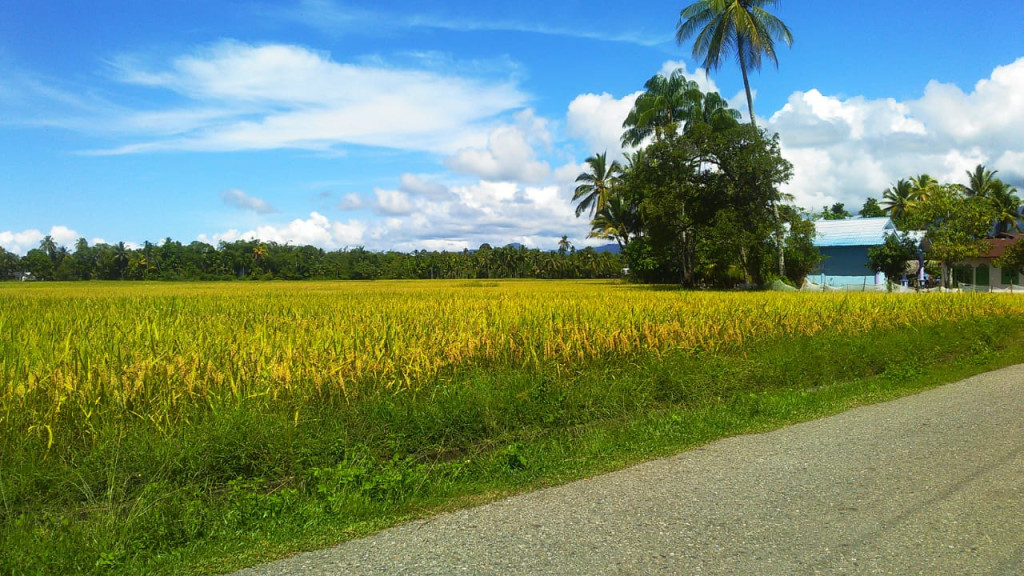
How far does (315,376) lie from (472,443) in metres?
1.79

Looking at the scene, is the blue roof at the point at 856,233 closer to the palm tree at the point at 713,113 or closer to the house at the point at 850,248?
the house at the point at 850,248

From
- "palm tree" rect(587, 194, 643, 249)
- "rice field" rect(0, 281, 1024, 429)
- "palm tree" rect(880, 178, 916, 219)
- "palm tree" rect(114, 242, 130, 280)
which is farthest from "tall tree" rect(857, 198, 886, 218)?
"palm tree" rect(114, 242, 130, 280)

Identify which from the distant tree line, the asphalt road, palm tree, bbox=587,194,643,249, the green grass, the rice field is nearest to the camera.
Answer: the asphalt road

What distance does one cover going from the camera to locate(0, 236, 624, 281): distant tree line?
75.9m

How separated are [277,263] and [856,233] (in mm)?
63721

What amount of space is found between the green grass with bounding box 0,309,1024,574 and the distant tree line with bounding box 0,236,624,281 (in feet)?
223

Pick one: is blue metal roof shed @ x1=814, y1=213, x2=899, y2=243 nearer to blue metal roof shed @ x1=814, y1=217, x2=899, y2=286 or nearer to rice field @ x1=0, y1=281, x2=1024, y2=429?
blue metal roof shed @ x1=814, y1=217, x2=899, y2=286

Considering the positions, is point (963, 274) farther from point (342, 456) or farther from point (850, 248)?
point (342, 456)

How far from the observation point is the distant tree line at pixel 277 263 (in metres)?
75.9

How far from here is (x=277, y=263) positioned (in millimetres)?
79688

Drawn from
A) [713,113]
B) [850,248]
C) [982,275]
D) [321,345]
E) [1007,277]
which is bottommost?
[1007,277]

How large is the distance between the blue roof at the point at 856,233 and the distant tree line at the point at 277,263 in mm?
37687

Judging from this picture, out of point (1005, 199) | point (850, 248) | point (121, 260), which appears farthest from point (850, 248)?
point (121, 260)

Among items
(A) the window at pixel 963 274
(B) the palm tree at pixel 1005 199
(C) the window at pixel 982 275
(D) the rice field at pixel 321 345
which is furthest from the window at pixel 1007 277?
(D) the rice field at pixel 321 345
